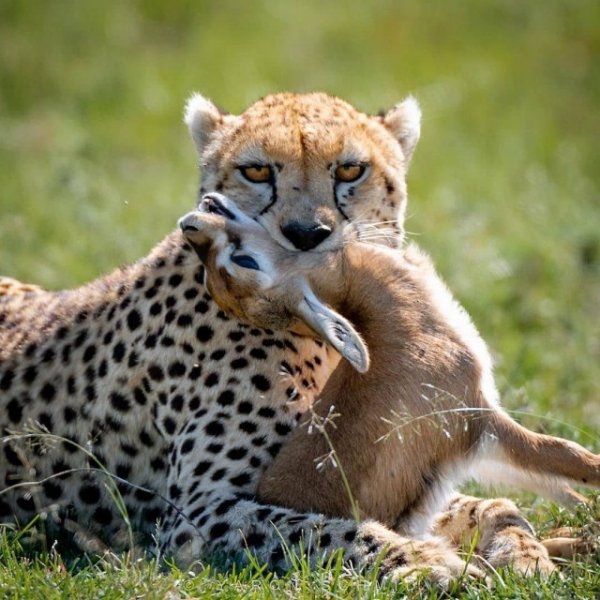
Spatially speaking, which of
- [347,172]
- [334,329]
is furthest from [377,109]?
[334,329]

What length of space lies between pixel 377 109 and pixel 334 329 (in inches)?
329

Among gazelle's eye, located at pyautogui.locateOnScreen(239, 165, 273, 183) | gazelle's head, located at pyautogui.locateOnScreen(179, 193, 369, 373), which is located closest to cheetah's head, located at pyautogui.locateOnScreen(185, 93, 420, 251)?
gazelle's eye, located at pyautogui.locateOnScreen(239, 165, 273, 183)

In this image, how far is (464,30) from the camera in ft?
50.9

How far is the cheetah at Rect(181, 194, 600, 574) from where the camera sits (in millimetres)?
4191

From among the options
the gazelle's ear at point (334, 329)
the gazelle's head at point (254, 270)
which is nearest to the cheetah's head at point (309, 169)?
the gazelle's head at point (254, 270)

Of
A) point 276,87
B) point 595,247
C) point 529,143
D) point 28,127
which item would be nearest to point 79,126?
point 28,127

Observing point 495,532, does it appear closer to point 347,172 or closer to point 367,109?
point 347,172

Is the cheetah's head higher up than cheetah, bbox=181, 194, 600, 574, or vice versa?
the cheetah's head

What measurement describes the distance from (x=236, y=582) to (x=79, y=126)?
354 inches

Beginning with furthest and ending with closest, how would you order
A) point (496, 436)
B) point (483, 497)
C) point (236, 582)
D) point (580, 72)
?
1. point (580, 72)
2. point (483, 497)
3. point (496, 436)
4. point (236, 582)

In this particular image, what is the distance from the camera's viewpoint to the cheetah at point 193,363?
14.9 feet

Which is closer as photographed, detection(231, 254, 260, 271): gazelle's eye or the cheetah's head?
detection(231, 254, 260, 271): gazelle's eye

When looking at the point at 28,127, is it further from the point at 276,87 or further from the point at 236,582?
the point at 236,582

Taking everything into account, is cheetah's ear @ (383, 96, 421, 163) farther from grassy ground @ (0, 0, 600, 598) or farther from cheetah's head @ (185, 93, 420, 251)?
grassy ground @ (0, 0, 600, 598)
